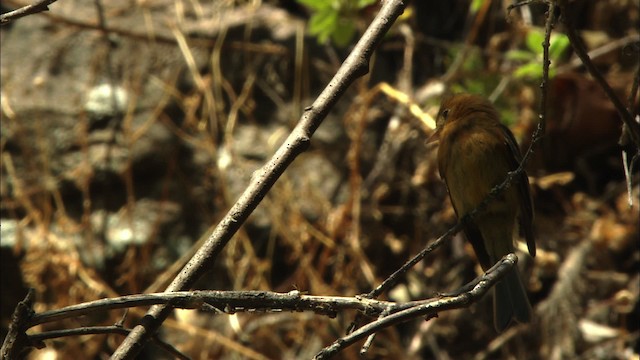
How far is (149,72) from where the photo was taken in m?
5.00

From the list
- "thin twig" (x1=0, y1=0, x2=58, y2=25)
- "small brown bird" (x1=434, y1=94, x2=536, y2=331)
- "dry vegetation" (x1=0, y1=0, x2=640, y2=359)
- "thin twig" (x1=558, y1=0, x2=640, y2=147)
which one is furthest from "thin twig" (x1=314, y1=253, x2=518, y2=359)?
"dry vegetation" (x1=0, y1=0, x2=640, y2=359)

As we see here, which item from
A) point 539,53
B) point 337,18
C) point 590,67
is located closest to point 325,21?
point 337,18

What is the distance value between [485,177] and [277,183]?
4.63 feet

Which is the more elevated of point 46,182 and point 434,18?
point 434,18

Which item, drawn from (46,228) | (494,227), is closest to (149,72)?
(46,228)

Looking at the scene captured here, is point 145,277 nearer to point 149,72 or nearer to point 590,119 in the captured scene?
point 149,72

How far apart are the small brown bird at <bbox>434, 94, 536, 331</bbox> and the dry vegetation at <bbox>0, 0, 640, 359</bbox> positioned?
54 cm

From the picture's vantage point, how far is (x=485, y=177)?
147 inches

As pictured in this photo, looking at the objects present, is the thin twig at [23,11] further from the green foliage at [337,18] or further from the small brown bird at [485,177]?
the small brown bird at [485,177]

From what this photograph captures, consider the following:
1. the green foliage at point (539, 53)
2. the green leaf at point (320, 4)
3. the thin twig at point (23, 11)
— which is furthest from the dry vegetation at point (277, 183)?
the thin twig at point (23, 11)

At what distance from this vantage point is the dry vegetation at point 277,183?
4.53 meters

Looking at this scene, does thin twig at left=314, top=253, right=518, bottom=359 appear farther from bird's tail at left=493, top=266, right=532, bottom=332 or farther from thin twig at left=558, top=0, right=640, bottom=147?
bird's tail at left=493, top=266, right=532, bottom=332

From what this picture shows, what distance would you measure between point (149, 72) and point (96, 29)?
1.29 ft

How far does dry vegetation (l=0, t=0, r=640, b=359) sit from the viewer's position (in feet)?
14.9
